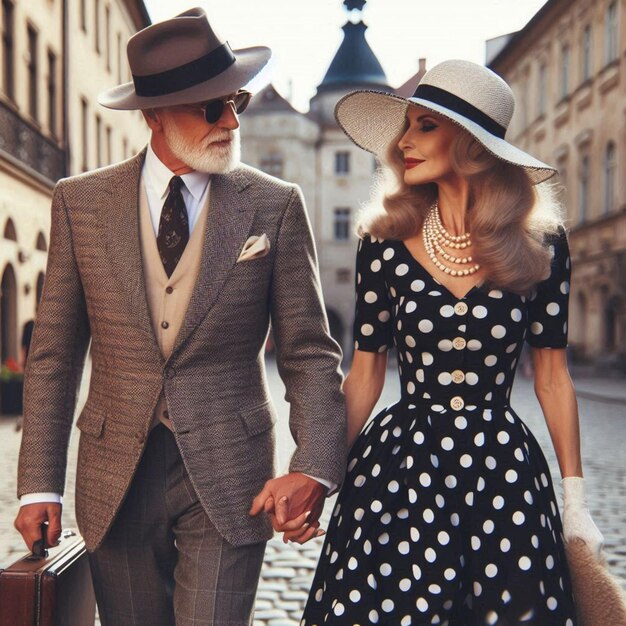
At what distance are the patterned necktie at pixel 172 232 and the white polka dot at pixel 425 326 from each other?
710 mm

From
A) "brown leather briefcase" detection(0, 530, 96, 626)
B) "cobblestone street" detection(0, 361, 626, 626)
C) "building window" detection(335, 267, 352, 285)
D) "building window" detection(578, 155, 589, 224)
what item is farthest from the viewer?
"building window" detection(335, 267, 352, 285)

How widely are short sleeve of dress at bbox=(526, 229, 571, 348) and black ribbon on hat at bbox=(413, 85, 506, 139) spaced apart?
0.38 meters

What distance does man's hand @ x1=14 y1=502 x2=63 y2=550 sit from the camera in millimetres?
2896

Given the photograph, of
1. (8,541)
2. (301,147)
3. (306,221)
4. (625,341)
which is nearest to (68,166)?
(625,341)

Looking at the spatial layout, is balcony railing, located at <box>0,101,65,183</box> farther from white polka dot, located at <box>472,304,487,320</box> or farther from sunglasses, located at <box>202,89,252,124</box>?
white polka dot, located at <box>472,304,487,320</box>

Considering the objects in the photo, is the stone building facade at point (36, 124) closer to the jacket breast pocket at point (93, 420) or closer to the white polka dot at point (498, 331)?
the jacket breast pocket at point (93, 420)

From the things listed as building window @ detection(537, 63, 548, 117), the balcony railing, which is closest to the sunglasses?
the balcony railing

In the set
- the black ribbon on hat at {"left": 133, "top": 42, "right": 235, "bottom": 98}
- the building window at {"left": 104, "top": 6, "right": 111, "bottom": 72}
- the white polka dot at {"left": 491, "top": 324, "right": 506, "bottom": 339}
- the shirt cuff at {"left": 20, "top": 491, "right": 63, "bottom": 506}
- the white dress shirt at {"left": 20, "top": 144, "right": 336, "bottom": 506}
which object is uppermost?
the building window at {"left": 104, "top": 6, "right": 111, "bottom": 72}

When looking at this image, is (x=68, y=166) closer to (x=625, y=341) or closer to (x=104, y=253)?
(x=625, y=341)

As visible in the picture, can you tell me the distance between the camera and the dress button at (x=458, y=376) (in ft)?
9.74

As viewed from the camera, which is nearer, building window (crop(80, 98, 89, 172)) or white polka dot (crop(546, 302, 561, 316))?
white polka dot (crop(546, 302, 561, 316))

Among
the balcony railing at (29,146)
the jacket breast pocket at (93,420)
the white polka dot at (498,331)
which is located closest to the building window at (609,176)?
the balcony railing at (29,146)

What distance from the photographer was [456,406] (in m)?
2.96

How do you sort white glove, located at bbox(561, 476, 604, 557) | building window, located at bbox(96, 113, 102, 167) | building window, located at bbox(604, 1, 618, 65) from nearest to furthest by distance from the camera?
1. white glove, located at bbox(561, 476, 604, 557)
2. building window, located at bbox(604, 1, 618, 65)
3. building window, located at bbox(96, 113, 102, 167)
